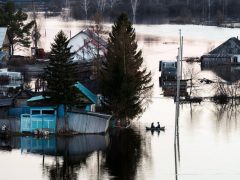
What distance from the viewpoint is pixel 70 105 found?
63.4 feet

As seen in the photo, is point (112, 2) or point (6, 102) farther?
point (112, 2)

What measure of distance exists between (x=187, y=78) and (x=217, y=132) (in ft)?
23.9

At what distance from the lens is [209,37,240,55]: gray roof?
3341 centimetres

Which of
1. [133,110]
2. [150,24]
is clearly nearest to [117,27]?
[133,110]

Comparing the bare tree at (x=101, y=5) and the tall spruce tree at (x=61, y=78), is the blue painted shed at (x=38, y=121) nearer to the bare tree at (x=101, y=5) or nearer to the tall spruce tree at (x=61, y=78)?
the tall spruce tree at (x=61, y=78)

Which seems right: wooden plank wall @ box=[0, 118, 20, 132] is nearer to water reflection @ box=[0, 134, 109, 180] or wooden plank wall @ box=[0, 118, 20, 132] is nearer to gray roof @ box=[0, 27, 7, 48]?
water reflection @ box=[0, 134, 109, 180]

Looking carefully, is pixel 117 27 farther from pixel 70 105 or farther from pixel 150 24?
pixel 150 24

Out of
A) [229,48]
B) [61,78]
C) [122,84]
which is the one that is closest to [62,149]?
[61,78]

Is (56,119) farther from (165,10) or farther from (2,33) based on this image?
(165,10)

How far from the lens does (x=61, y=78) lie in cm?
1938

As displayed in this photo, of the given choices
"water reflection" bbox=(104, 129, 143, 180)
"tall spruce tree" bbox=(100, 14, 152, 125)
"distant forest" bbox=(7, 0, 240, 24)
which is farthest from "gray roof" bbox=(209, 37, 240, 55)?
"distant forest" bbox=(7, 0, 240, 24)

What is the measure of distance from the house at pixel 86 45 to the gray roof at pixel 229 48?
5303 millimetres

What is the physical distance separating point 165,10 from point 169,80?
29.1 metres

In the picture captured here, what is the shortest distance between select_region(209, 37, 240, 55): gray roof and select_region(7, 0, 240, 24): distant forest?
18.5 m
